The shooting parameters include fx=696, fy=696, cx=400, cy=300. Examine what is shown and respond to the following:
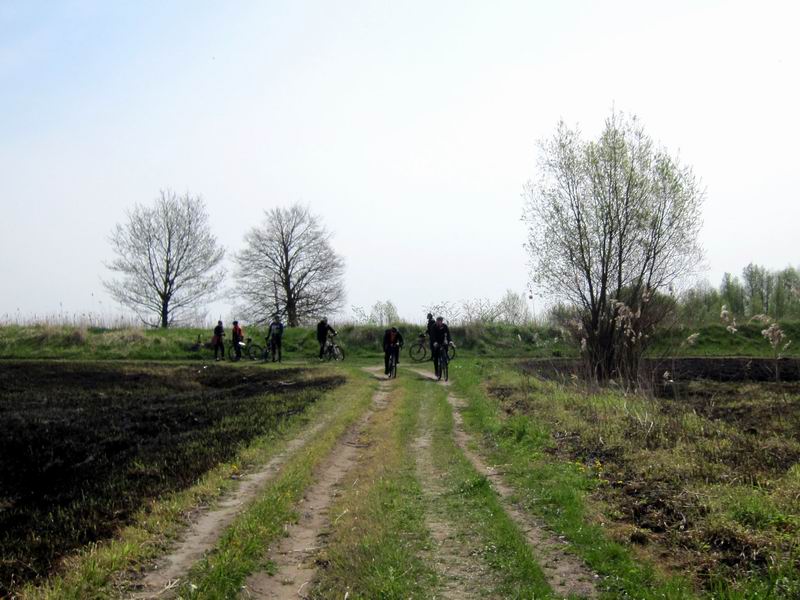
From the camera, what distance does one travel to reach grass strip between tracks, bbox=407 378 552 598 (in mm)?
5590

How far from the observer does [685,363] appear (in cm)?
3145

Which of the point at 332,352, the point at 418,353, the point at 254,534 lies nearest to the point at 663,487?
the point at 254,534

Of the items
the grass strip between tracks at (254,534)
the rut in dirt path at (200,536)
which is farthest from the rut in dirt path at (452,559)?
the rut in dirt path at (200,536)

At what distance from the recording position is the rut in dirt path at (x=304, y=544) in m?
5.65

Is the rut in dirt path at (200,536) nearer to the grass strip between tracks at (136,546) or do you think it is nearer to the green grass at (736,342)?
the grass strip between tracks at (136,546)

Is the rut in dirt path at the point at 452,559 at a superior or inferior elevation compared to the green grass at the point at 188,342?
inferior

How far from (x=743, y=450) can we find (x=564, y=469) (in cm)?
225

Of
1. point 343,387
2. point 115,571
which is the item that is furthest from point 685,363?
point 115,571

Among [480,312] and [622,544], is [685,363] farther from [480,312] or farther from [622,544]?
[622,544]

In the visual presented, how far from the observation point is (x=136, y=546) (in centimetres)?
622

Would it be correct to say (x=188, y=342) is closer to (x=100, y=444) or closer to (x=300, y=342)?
(x=300, y=342)

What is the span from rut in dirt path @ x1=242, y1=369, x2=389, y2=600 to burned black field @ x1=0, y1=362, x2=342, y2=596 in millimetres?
1576

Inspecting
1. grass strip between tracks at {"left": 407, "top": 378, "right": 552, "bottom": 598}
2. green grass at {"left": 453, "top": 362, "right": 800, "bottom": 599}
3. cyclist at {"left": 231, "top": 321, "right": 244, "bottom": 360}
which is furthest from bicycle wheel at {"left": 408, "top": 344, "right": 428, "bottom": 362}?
grass strip between tracks at {"left": 407, "top": 378, "right": 552, "bottom": 598}

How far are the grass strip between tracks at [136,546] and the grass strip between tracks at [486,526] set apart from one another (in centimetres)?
276
